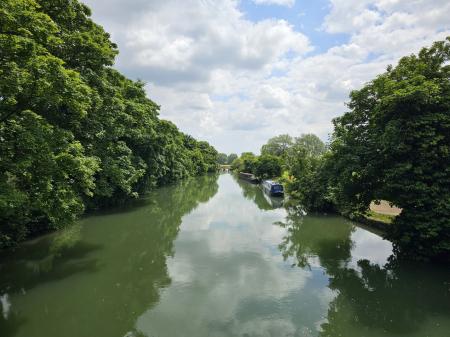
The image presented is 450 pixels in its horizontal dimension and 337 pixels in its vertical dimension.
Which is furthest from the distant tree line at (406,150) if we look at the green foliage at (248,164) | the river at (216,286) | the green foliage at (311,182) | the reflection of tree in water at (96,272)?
the green foliage at (248,164)

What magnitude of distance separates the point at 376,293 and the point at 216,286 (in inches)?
222

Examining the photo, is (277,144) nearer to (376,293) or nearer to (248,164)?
Answer: (248,164)

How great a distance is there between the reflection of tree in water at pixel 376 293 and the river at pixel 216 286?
0.03 meters

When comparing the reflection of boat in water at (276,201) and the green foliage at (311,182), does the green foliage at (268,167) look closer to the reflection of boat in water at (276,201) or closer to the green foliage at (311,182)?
the reflection of boat in water at (276,201)

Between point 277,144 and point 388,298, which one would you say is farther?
point 277,144

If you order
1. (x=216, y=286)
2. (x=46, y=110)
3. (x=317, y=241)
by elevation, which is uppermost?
(x=46, y=110)

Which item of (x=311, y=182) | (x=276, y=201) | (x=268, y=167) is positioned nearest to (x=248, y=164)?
(x=268, y=167)

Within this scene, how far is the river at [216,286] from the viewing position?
910 cm

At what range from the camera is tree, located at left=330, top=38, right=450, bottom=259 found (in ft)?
40.7

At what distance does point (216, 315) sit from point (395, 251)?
993 cm

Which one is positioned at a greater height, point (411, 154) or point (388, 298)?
point (411, 154)

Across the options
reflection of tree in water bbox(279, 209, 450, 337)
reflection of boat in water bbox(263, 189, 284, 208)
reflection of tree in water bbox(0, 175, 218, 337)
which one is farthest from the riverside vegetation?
reflection of boat in water bbox(263, 189, 284, 208)

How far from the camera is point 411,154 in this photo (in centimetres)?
1315

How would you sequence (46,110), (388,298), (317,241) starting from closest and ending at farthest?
1. (388,298)
2. (46,110)
3. (317,241)
